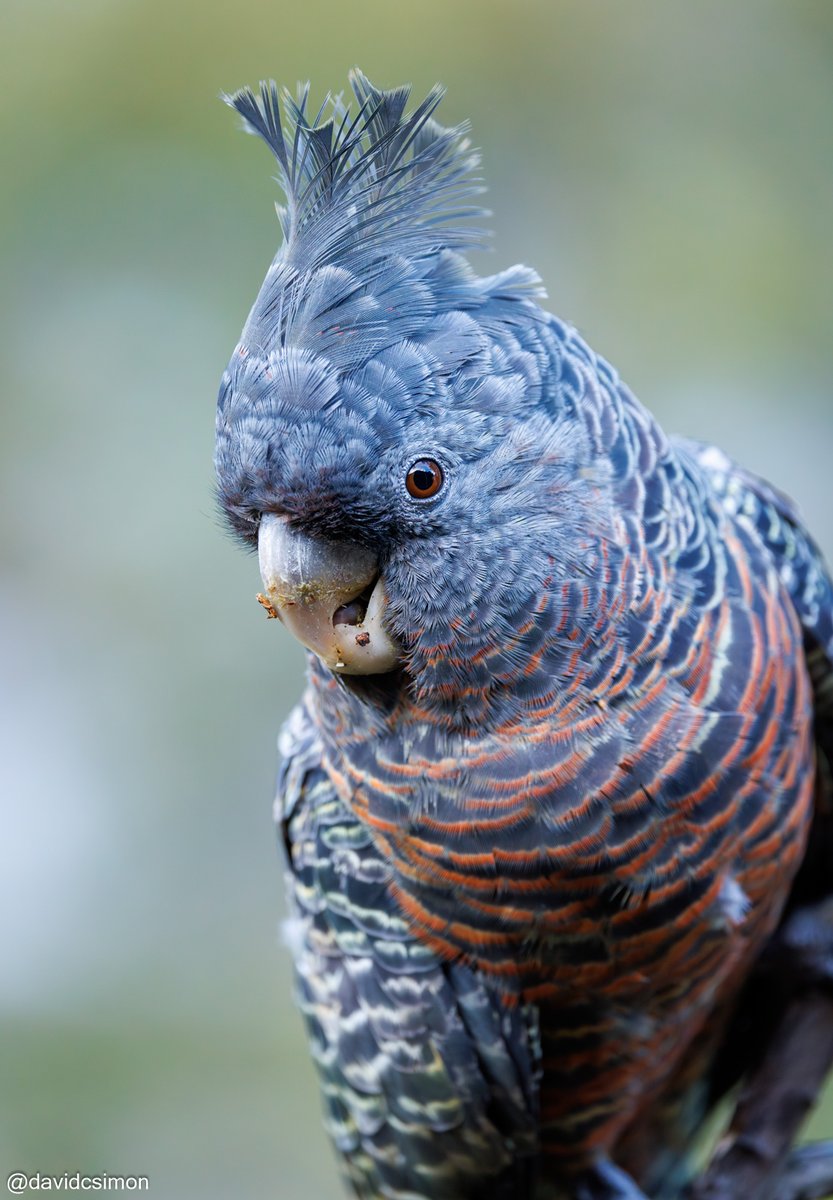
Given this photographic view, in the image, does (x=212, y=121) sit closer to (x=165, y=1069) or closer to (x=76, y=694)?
(x=76, y=694)

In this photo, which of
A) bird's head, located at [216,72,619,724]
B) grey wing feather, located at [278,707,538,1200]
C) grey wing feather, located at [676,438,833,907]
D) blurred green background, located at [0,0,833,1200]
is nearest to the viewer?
bird's head, located at [216,72,619,724]

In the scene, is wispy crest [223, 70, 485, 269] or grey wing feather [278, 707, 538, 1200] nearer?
wispy crest [223, 70, 485, 269]

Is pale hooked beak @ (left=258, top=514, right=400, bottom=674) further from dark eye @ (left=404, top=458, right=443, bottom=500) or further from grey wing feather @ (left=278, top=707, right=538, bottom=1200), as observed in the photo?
grey wing feather @ (left=278, top=707, right=538, bottom=1200)

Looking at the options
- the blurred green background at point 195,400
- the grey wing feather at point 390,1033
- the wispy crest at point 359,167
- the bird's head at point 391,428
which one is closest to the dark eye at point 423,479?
the bird's head at point 391,428

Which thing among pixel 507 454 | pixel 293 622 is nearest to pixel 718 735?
pixel 507 454

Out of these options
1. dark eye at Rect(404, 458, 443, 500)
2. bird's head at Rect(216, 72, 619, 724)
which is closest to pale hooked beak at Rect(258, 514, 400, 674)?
bird's head at Rect(216, 72, 619, 724)

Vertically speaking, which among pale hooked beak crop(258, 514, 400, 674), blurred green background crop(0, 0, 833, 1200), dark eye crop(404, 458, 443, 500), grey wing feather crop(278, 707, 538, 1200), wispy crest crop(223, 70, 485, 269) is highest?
blurred green background crop(0, 0, 833, 1200)

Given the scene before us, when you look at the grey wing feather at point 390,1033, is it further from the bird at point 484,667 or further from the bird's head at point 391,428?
the bird's head at point 391,428

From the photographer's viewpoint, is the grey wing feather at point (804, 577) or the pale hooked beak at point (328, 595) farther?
the grey wing feather at point (804, 577)
